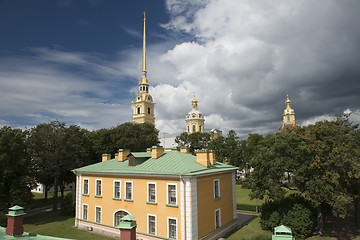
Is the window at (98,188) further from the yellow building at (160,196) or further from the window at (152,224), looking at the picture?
the window at (152,224)

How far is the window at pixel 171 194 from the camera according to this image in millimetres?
20384

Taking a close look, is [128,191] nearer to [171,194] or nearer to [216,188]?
[171,194]

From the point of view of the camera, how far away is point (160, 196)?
21.0 metres

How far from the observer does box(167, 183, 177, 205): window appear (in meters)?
20.4

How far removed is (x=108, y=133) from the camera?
5331 centimetres

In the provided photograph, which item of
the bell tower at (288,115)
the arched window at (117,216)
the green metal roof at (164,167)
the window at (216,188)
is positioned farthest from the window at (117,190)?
the bell tower at (288,115)

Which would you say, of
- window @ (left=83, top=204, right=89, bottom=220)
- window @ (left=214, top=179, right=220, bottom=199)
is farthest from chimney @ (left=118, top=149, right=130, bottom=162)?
window @ (left=214, top=179, right=220, bottom=199)

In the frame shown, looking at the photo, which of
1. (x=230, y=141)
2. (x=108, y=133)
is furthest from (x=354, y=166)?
(x=108, y=133)

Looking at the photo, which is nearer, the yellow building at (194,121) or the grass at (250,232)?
the grass at (250,232)

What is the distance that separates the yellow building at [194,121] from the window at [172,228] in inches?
3341

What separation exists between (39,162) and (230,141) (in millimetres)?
43016

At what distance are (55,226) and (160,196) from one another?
1701cm


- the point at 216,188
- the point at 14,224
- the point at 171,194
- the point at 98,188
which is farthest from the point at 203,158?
the point at 14,224

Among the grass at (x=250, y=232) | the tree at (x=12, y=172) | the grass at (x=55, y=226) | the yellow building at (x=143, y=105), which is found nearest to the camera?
the grass at (x=250, y=232)
